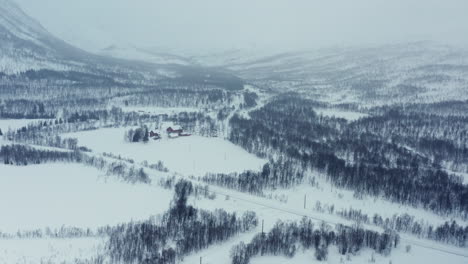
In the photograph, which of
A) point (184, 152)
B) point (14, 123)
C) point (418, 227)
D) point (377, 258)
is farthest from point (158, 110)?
point (377, 258)

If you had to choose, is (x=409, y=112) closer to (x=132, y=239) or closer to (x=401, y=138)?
(x=401, y=138)

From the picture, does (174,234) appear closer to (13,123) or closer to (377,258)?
(377,258)

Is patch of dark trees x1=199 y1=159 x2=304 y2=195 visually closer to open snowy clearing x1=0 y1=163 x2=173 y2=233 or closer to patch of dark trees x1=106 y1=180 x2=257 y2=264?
open snowy clearing x1=0 y1=163 x2=173 y2=233

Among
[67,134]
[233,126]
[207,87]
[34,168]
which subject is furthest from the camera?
[207,87]

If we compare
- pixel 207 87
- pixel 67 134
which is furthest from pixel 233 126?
pixel 207 87

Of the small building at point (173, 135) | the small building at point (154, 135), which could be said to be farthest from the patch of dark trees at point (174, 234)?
the small building at point (173, 135)

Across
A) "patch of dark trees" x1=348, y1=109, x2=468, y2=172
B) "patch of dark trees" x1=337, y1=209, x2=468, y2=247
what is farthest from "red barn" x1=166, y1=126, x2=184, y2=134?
"patch of dark trees" x1=337, y1=209, x2=468, y2=247
